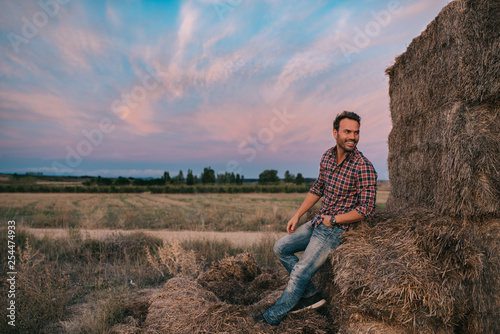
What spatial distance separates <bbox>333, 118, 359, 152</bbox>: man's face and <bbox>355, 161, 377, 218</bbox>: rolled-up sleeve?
0.83 feet

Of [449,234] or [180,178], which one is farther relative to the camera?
[180,178]

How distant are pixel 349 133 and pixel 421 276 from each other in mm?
1581

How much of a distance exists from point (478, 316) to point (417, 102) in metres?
2.94

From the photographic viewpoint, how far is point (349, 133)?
10.3 feet

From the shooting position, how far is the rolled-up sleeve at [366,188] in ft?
9.79

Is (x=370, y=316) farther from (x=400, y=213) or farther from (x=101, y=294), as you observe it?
(x=101, y=294)

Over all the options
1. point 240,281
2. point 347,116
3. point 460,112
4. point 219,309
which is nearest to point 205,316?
point 219,309

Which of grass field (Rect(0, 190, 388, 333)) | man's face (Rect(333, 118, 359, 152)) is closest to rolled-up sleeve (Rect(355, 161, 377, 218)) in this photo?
man's face (Rect(333, 118, 359, 152))

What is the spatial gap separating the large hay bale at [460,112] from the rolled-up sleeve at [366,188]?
0.97 m

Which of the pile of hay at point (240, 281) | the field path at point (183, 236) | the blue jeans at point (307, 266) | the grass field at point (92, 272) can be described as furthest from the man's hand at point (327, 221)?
the field path at point (183, 236)

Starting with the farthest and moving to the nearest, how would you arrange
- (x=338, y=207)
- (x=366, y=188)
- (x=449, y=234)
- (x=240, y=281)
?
(x=240, y=281)
(x=338, y=207)
(x=366, y=188)
(x=449, y=234)

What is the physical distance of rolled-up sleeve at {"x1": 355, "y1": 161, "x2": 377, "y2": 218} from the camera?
2984mm

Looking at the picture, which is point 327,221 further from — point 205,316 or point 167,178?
point 167,178

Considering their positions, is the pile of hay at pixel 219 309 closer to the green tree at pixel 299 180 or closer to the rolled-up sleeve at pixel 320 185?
the rolled-up sleeve at pixel 320 185
